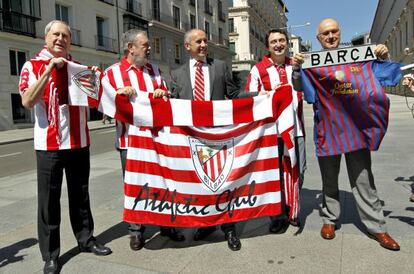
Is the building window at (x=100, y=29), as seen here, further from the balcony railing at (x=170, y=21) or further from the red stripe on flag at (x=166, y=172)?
the red stripe on flag at (x=166, y=172)

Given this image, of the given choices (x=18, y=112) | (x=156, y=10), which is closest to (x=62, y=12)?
(x=18, y=112)

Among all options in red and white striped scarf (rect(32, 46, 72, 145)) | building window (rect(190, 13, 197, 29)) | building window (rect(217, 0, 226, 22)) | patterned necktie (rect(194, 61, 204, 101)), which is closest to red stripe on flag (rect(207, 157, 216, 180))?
patterned necktie (rect(194, 61, 204, 101))

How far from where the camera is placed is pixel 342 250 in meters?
3.24

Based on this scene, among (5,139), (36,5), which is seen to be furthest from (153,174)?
(36,5)

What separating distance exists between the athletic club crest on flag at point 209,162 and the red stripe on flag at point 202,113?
0.54ft

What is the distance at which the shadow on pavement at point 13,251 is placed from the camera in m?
3.34

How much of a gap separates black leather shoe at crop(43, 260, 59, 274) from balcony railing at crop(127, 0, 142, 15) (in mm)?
29461

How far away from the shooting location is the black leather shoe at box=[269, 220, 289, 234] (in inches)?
148

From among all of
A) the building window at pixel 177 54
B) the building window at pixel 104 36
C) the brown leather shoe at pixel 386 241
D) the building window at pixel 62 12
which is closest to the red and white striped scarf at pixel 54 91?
the brown leather shoe at pixel 386 241

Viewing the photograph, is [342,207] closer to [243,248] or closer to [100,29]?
[243,248]

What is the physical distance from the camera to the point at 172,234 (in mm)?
→ 3730

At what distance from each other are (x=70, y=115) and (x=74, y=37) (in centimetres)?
2377

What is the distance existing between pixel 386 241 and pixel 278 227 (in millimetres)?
992

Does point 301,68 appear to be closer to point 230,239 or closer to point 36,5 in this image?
point 230,239
